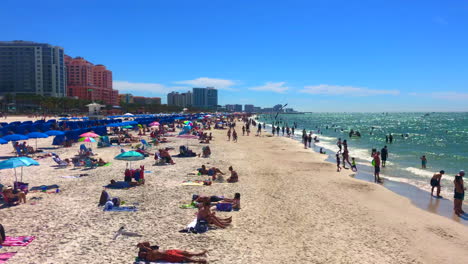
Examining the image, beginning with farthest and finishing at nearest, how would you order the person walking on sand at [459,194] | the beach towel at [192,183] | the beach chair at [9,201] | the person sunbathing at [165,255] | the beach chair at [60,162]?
the beach chair at [60,162]
the beach towel at [192,183]
the person walking on sand at [459,194]
the beach chair at [9,201]
the person sunbathing at [165,255]

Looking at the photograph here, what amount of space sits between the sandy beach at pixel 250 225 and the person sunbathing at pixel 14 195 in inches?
9.1

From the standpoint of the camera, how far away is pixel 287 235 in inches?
291

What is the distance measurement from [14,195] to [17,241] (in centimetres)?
307

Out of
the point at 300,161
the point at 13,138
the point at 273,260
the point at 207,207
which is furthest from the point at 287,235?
the point at 13,138

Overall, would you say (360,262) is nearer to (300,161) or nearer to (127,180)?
(127,180)

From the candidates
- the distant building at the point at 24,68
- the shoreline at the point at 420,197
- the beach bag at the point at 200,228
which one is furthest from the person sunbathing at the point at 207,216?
the distant building at the point at 24,68

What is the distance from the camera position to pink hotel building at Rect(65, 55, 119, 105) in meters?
112

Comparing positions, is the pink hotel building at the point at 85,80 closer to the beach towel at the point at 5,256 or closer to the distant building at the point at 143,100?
the distant building at the point at 143,100

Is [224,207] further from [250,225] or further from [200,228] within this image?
[200,228]

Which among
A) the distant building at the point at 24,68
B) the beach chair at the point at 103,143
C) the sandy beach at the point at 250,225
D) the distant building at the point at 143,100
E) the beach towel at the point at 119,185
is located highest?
the distant building at the point at 24,68

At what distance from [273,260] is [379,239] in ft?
9.38

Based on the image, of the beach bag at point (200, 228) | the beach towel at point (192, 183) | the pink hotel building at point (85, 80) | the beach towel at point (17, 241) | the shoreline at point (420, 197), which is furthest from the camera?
the pink hotel building at point (85, 80)

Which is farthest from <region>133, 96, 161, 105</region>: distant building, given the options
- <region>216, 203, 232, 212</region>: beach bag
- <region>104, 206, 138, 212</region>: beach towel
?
<region>216, 203, 232, 212</region>: beach bag

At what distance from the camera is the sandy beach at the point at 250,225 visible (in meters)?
6.34
